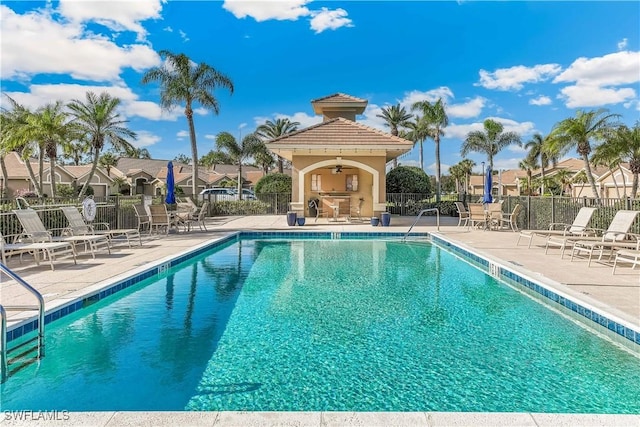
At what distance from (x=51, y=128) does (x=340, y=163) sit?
16991mm

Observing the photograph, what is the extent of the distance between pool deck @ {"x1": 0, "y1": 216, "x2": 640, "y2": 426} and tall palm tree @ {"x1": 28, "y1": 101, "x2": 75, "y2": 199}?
15085 mm

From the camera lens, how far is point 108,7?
16.9 metres

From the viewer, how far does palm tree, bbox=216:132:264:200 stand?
3903 centimetres

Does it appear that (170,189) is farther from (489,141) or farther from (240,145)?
(489,141)

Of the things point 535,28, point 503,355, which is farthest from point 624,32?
point 503,355

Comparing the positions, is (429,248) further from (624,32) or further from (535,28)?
(624,32)

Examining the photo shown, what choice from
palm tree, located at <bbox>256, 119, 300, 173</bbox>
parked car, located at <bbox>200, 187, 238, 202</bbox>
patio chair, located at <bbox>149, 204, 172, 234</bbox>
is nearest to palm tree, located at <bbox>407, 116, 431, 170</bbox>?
palm tree, located at <bbox>256, 119, 300, 173</bbox>

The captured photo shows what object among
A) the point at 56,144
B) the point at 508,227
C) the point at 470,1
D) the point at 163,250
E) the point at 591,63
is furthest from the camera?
the point at 591,63

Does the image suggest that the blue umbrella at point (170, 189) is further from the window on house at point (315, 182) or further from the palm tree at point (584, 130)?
the palm tree at point (584, 130)

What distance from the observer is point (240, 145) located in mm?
40031

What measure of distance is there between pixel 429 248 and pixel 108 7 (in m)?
15.8

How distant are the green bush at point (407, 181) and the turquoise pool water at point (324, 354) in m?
20.1

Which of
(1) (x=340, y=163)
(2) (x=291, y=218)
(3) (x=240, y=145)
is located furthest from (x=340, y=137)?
Result: (3) (x=240, y=145)

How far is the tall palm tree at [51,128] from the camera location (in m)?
23.5
